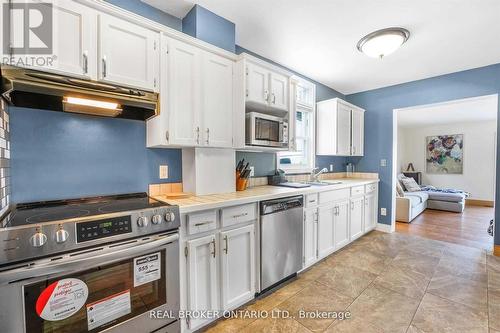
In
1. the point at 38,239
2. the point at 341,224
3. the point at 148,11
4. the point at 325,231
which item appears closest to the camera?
the point at 38,239

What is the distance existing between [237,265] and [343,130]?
2.92m

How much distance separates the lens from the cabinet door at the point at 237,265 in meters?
1.76

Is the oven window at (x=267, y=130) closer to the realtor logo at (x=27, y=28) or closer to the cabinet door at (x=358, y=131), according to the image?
the realtor logo at (x=27, y=28)

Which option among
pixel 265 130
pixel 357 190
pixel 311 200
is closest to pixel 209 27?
pixel 265 130

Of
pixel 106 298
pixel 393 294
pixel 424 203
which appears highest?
pixel 106 298

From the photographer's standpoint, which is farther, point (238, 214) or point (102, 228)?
point (238, 214)

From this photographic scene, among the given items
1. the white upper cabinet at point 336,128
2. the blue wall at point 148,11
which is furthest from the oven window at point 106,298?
the white upper cabinet at point 336,128

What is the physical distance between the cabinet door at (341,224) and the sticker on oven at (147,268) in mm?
2263

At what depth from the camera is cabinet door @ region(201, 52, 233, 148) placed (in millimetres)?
1969

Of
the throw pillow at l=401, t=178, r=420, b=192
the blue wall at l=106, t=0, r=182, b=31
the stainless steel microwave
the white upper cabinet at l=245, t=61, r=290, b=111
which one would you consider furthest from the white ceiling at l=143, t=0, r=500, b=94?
the throw pillow at l=401, t=178, r=420, b=192

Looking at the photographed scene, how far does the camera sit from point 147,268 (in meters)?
1.36

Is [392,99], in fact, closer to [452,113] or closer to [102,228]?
[452,113]

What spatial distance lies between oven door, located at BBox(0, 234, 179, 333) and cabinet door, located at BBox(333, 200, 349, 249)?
7.18 feet

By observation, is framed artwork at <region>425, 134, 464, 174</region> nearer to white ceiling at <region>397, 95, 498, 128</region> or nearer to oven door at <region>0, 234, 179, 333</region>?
white ceiling at <region>397, 95, 498, 128</region>
